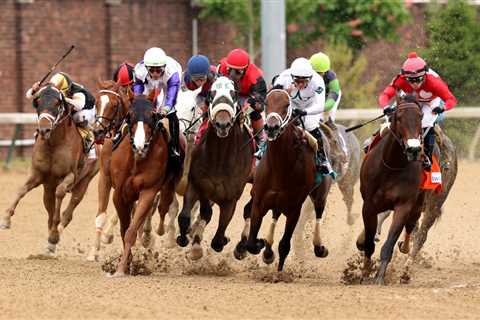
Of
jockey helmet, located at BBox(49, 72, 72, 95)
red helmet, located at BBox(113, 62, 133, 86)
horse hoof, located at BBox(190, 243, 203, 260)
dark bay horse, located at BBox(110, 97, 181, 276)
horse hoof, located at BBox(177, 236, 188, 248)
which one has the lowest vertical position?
horse hoof, located at BBox(190, 243, 203, 260)

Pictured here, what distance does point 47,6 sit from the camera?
26.2 meters

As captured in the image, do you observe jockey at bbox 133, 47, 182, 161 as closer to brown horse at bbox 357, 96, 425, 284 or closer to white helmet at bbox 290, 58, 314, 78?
white helmet at bbox 290, 58, 314, 78

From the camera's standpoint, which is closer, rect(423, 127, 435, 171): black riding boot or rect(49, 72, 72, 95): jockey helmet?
rect(423, 127, 435, 171): black riding boot

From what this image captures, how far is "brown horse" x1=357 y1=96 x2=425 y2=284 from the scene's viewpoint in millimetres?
11633

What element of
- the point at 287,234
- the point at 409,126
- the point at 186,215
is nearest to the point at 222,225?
the point at 186,215

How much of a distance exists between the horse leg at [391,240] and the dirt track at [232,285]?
0.60 ft

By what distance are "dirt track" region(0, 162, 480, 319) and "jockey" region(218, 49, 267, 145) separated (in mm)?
1464

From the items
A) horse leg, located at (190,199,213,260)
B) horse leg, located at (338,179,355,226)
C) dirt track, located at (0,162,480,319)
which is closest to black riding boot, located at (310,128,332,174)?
dirt track, located at (0,162,480,319)

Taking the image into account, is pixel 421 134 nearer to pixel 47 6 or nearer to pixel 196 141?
pixel 196 141

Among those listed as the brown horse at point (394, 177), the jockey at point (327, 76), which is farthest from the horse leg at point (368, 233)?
the jockey at point (327, 76)

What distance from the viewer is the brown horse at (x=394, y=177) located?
11633mm

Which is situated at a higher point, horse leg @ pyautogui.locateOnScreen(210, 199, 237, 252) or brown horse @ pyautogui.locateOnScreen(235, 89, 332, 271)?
brown horse @ pyautogui.locateOnScreen(235, 89, 332, 271)

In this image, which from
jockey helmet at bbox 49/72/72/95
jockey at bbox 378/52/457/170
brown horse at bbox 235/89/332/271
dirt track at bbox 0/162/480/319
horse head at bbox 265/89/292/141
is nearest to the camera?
dirt track at bbox 0/162/480/319

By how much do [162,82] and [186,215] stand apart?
129 centimetres
